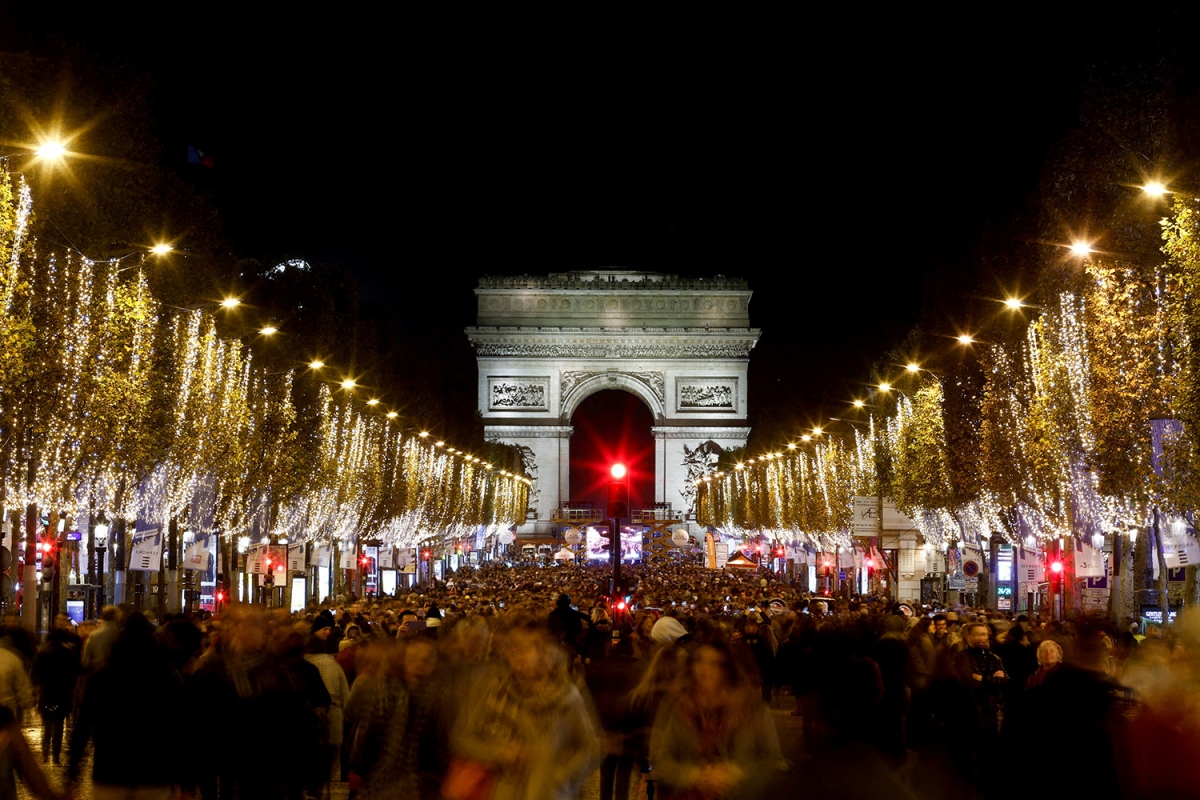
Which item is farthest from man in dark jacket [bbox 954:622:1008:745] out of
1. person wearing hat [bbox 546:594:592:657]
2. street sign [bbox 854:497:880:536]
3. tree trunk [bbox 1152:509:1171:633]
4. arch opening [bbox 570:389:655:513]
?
arch opening [bbox 570:389:655:513]

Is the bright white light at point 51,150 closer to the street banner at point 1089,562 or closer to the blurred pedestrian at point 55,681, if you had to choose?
the blurred pedestrian at point 55,681

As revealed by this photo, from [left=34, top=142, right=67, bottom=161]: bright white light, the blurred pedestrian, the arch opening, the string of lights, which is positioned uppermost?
the arch opening

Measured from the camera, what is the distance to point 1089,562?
38.3 metres

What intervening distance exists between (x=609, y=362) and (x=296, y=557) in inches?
3195

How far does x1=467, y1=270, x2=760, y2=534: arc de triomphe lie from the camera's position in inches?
5118

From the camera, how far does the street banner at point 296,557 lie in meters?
50.0

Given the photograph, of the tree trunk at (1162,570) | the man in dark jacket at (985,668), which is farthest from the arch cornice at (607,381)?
the man in dark jacket at (985,668)

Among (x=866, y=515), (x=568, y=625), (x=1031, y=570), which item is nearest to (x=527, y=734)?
(x=568, y=625)

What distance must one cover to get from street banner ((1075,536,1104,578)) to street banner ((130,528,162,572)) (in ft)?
66.9

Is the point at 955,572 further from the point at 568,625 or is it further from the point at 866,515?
the point at 568,625

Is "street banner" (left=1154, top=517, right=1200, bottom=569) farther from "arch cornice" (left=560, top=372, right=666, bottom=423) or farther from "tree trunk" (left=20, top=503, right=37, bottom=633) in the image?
"arch cornice" (left=560, top=372, right=666, bottom=423)

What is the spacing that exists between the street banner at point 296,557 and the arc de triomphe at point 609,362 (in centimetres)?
7792

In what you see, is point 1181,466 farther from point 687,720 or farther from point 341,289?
point 341,289

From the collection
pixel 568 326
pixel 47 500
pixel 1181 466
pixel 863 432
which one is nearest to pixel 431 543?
pixel 863 432
